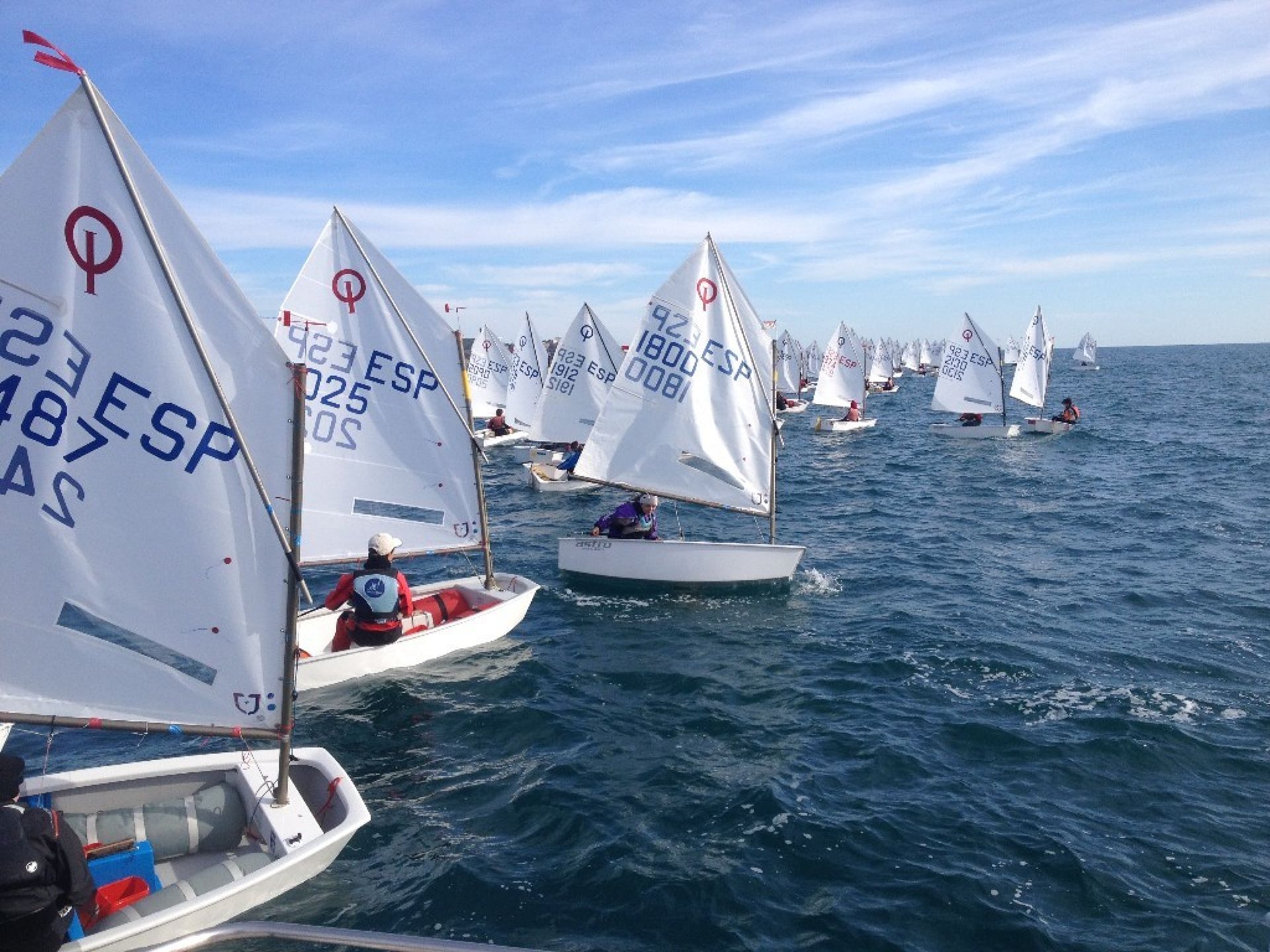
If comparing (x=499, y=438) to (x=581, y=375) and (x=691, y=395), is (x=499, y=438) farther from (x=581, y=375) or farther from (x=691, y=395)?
(x=691, y=395)

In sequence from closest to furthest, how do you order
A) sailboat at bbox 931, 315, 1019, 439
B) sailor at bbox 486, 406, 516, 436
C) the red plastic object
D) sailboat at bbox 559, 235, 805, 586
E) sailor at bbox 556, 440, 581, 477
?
the red plastic object, sailboat at bbox 559, 235, 805, 586, sailor at bbox 556, 440, 581, 477, sailor at bbox 486, 406, 516, 436, sailboat at bbox 931, 315, 1019, 439

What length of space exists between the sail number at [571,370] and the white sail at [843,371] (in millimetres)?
25187

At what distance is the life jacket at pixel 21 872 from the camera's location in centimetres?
544

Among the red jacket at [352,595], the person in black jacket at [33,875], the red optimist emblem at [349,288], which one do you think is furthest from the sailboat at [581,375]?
the person in black jacket at [33,875]

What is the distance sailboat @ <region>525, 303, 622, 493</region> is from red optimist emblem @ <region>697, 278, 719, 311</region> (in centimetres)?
1315

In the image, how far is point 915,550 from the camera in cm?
2319

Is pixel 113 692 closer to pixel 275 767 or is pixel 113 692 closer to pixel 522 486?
pixel 275 767

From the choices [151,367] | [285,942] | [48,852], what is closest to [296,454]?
[151,367]

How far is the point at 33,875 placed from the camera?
5.53m

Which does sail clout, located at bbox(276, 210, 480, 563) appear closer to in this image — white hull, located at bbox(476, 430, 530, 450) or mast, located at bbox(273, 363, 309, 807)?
mast, located at bbox(273, 363, 309, 807)

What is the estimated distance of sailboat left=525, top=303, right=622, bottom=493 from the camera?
32.2 metres

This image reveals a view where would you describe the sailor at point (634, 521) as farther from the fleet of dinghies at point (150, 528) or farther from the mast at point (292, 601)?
the mast at point (292, 601)

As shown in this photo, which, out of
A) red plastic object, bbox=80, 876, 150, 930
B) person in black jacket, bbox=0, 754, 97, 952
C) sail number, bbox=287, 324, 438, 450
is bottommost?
red plastic object, bbox=80, 876, 150, 930

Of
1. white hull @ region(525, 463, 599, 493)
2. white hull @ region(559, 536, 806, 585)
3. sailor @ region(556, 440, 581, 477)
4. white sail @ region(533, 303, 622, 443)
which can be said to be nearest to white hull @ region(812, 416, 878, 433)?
white sail @ region(533, 303, 622, 443)
